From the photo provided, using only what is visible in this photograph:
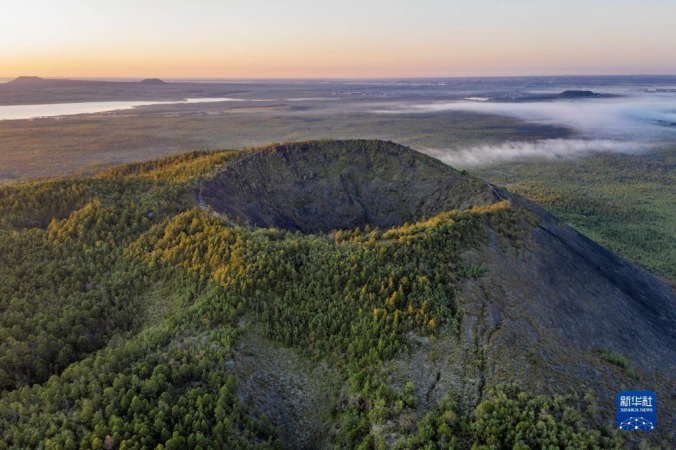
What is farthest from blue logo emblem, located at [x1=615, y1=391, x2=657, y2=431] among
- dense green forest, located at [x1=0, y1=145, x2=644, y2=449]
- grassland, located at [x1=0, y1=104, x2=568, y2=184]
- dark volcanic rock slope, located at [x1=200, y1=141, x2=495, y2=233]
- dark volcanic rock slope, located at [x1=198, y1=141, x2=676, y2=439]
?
grassland, located at [x1=0, y1=104, x2=568, y2=184]

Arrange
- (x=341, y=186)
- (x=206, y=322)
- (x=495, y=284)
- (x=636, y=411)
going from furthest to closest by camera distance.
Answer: (x=341, y=186) < (x=495, y=284) < (x=206, y=322) < (x=636, y=411)

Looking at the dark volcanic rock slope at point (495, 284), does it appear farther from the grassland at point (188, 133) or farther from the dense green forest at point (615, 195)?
the grassland at point (188, 133)

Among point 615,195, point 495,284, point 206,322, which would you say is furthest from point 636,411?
point 615,195

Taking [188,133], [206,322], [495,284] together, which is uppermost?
[188,133]

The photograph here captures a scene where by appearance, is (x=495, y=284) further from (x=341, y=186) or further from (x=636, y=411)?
(x=341, y=186)

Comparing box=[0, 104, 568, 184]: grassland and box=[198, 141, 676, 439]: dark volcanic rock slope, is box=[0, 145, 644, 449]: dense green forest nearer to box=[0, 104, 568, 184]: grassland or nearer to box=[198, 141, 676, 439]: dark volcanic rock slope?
box=[198, 141, 676, 439]: dark volcanic rock slope

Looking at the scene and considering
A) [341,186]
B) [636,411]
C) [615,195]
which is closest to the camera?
[636,411]

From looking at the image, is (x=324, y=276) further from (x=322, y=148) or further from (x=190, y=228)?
(x=322, y=148)
